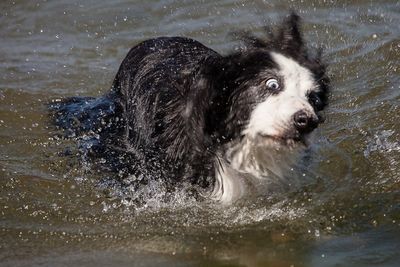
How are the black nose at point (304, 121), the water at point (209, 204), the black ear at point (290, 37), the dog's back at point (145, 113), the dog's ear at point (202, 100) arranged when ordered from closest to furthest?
the black nose at point (304, 121), the water at point (209, 204), the dog's ear at point (202, 100), the black ear at point (290, 37), the dog's back at point (145, 113)

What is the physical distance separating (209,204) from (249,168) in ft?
1.25

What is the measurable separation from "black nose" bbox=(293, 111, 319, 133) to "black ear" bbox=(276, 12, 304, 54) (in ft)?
1.80

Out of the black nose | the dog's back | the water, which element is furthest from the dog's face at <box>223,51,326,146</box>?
the water

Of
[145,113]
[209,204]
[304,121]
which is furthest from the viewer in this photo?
[145,113]

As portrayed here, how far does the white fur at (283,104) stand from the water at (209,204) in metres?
0.70

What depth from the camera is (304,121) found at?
14.5 feet

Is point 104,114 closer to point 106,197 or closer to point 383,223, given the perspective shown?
point 106,197

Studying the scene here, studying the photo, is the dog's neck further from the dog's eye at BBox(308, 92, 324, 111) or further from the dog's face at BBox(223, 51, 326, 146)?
the dog's eye at BBox(308, 92, 324, 111)

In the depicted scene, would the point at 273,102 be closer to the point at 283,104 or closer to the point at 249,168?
the point at 283,104

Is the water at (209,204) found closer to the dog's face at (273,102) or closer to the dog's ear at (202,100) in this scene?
the dog's ear at (202,100)

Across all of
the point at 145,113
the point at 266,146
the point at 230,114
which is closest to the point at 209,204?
the point at 266,146

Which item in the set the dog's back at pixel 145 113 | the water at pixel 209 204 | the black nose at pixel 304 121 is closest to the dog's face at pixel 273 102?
the black nose at pixel 304 121

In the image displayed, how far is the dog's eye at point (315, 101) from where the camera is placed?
478cm

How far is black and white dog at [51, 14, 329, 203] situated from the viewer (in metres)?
4.53
